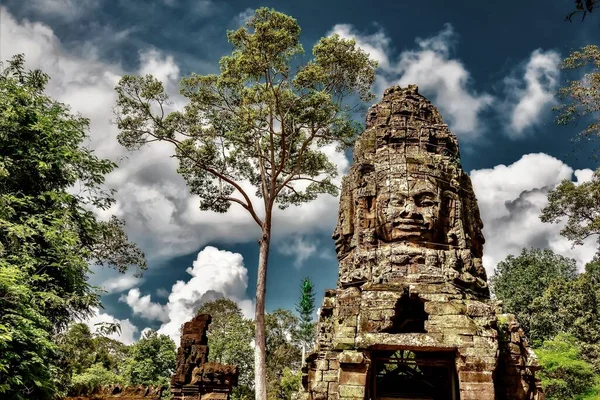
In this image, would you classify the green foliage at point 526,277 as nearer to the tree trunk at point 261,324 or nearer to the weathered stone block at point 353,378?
the tree trunk at point 261,324

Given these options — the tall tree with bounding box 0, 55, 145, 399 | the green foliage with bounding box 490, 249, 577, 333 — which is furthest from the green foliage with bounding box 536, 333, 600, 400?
the tall tree with bounding box 0, 55, 145, 399

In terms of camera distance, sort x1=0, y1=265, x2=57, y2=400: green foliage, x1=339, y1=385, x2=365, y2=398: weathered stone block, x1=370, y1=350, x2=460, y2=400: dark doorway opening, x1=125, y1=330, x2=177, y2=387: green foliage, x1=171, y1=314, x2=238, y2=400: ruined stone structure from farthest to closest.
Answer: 1. x1=125, y1=330, x2=177, y2=387: green foliage
2. x1=171, y1=314, x2=238, y2=400: ruined stone structure
3. x1=370, y1=350, x2=460, y2=400: dark doorway opening
4. x1=339, y1=385, x2=365, y2=398: weathered stone block
5. x1=0, y1=265, x2=57, y2=400: green foliage

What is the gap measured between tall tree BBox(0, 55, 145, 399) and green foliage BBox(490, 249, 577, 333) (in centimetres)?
2286

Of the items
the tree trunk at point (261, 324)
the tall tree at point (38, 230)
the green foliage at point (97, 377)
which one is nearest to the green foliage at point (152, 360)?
the green foliage at point (97, 377)

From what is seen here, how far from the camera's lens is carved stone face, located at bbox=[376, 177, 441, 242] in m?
9.78

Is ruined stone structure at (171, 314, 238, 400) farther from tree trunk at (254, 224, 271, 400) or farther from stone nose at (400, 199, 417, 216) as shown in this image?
stone nose at (400, 199, 417, 216)

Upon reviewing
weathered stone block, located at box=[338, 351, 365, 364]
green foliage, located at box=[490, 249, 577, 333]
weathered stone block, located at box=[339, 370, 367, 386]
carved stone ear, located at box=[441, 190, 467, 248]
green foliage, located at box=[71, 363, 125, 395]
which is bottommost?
green foliage, located at box=[71, 363, 125, 395]

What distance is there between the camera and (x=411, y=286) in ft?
29.0

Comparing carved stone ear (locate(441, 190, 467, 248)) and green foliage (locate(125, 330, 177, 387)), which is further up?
carved stone ear (locate(441, 190, 467, 248))

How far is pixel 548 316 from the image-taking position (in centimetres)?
2320

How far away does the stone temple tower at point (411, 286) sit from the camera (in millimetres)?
8031

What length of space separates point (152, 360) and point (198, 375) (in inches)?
619

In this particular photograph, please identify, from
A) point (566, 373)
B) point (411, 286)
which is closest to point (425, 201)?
point (411, 286)

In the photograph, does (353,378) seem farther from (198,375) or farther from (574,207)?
(574,207)
